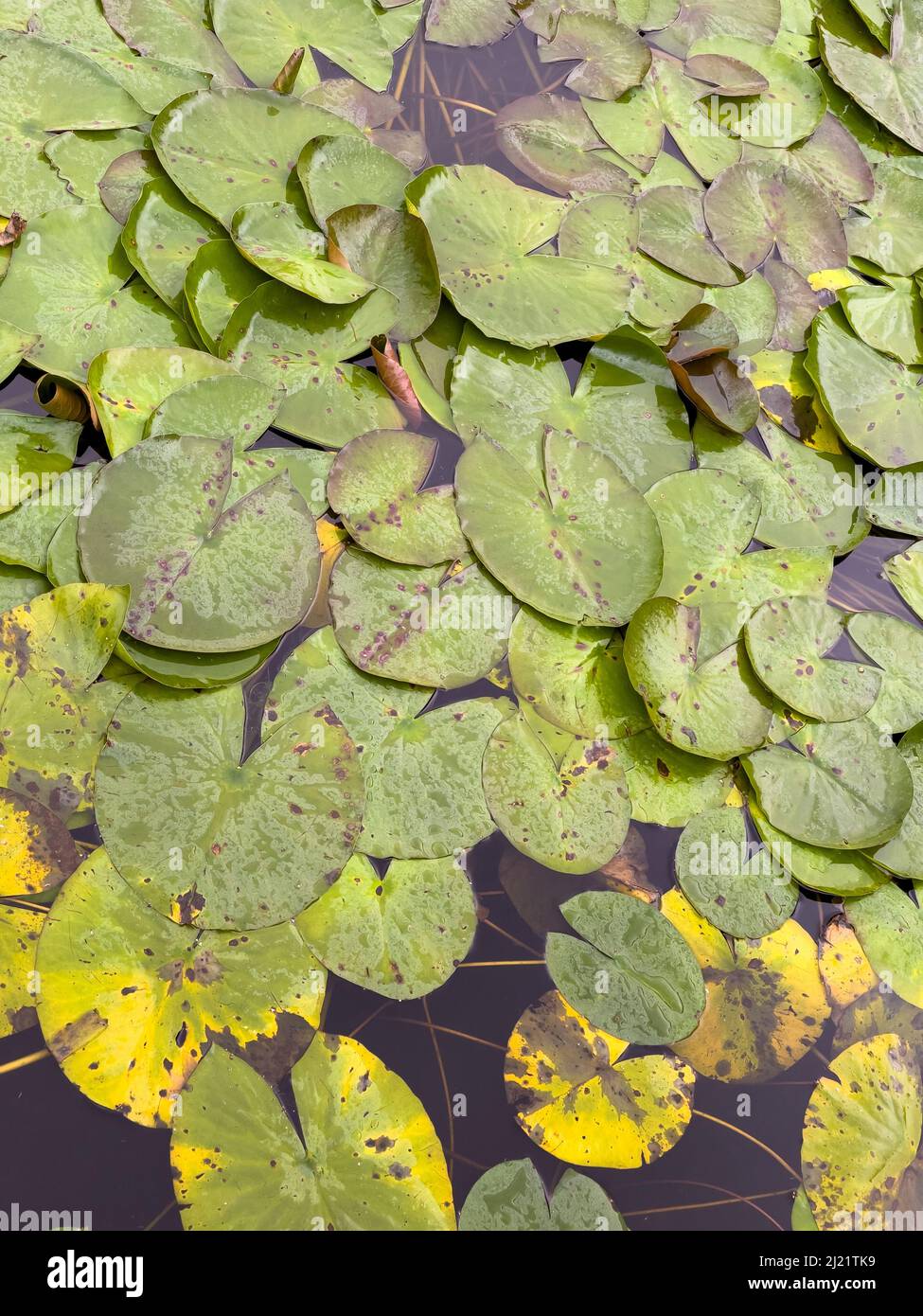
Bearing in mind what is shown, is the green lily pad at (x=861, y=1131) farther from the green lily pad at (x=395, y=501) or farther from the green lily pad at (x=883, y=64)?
the green lily pad at (x=883, y=64)

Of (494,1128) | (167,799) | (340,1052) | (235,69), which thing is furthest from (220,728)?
(235,69)

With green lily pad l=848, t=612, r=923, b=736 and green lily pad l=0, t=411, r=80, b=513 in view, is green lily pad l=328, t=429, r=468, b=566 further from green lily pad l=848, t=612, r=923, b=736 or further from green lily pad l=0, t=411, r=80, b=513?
green lily pad l=848, t=612, r=923, b=736

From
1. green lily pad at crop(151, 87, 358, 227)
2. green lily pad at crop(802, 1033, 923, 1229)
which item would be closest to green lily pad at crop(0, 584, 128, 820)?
green lily pad at crop(151, 87, 358, 227)

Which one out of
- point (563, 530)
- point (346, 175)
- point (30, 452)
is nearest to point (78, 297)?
point (30, 452)
